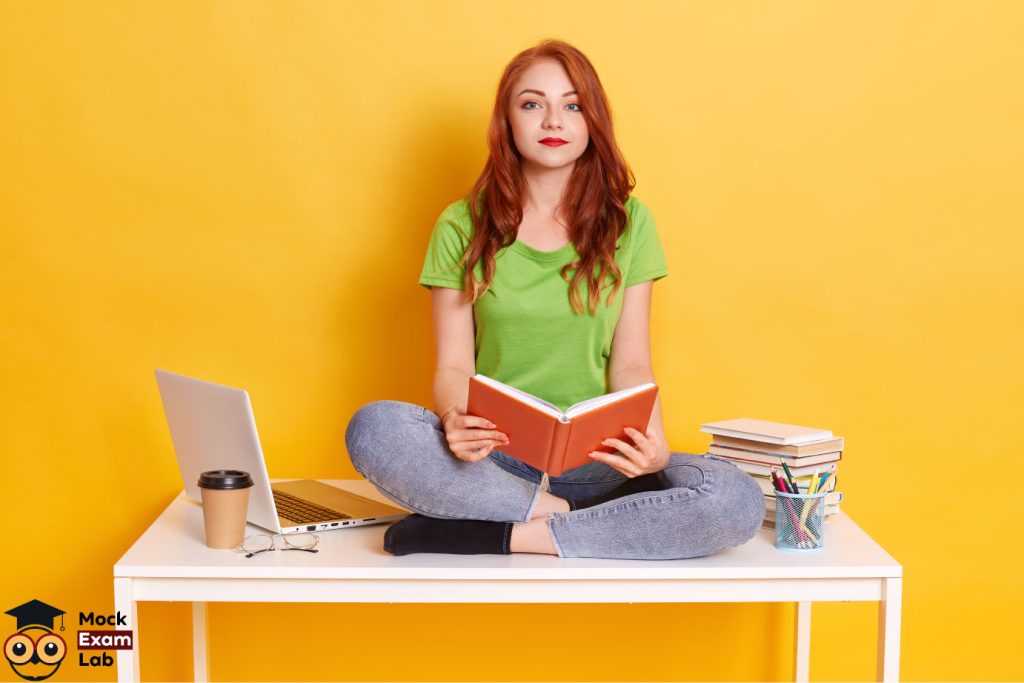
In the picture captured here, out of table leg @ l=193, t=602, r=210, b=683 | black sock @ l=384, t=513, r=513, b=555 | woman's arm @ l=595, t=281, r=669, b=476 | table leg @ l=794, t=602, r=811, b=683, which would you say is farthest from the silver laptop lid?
table leg @ l=794, t=602, r=811, b=683

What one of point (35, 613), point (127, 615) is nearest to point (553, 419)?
point (127, 615)

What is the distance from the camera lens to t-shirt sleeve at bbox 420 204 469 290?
2090 mm

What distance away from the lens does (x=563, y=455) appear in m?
1.64

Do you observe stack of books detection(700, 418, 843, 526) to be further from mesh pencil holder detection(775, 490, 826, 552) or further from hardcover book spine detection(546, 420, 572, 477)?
hardcover book spine detection(546, 420, 572, 477)

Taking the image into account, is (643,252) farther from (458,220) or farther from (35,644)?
(35,644)

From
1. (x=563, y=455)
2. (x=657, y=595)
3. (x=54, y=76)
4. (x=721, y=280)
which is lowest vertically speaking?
(x=657, y=595)

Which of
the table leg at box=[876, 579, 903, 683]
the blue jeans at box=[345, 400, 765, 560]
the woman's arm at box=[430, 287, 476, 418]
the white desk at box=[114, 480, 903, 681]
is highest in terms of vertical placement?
the woman's arm at box=[430, 287, 476, 418]

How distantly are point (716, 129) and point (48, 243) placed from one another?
1.47m

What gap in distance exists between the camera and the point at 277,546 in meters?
1.77

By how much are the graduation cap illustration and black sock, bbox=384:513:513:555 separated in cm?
113

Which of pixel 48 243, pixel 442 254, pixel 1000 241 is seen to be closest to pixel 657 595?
pixel 442 254

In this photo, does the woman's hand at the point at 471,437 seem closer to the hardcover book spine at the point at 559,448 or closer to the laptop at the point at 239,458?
the hardcover book spine at the point at 559,448

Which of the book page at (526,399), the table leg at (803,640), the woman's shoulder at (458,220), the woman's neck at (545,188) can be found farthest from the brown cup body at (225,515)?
the table leg at (803,640)

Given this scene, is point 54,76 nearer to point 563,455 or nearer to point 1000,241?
point 563,455
